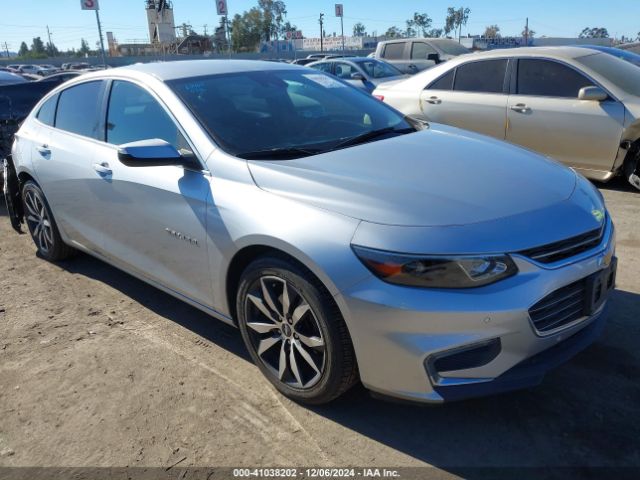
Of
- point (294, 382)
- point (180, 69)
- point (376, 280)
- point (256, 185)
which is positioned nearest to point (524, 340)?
point (376, 280)

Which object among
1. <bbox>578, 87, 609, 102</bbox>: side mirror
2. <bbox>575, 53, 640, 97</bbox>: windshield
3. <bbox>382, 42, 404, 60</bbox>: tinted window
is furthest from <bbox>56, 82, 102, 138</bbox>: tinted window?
<bbox>382, 42, 404, 60</bbox>: tinted window

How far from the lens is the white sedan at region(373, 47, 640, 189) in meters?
5.79

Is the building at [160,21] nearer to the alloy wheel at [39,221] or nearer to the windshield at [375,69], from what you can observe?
the windshield at [375,69]

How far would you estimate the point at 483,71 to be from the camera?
684cm

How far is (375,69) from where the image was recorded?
46.2 feet

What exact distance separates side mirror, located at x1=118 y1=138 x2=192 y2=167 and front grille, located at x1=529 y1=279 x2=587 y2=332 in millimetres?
1903

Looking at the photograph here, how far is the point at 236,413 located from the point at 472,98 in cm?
544

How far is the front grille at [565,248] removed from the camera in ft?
7.20

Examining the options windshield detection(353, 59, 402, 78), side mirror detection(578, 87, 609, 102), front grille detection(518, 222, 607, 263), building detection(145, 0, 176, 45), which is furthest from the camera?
building detection(145, 0, 176, 45)

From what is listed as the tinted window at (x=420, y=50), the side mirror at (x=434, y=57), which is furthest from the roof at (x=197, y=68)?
the tinted window at (x=420, y=50)

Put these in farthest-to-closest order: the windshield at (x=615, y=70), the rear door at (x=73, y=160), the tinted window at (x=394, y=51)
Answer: the tinted window at (x=394, y=51) → the windshield at (x=615, y=70) → the rear door at (x=73, y=160)

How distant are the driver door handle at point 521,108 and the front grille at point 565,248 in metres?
4.25

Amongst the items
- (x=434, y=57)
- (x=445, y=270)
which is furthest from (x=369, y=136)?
(x=434, y=57)

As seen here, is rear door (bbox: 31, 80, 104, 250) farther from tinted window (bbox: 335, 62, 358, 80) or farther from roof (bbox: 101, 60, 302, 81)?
tinted window (bbox: 335, 62, 358, 80)
